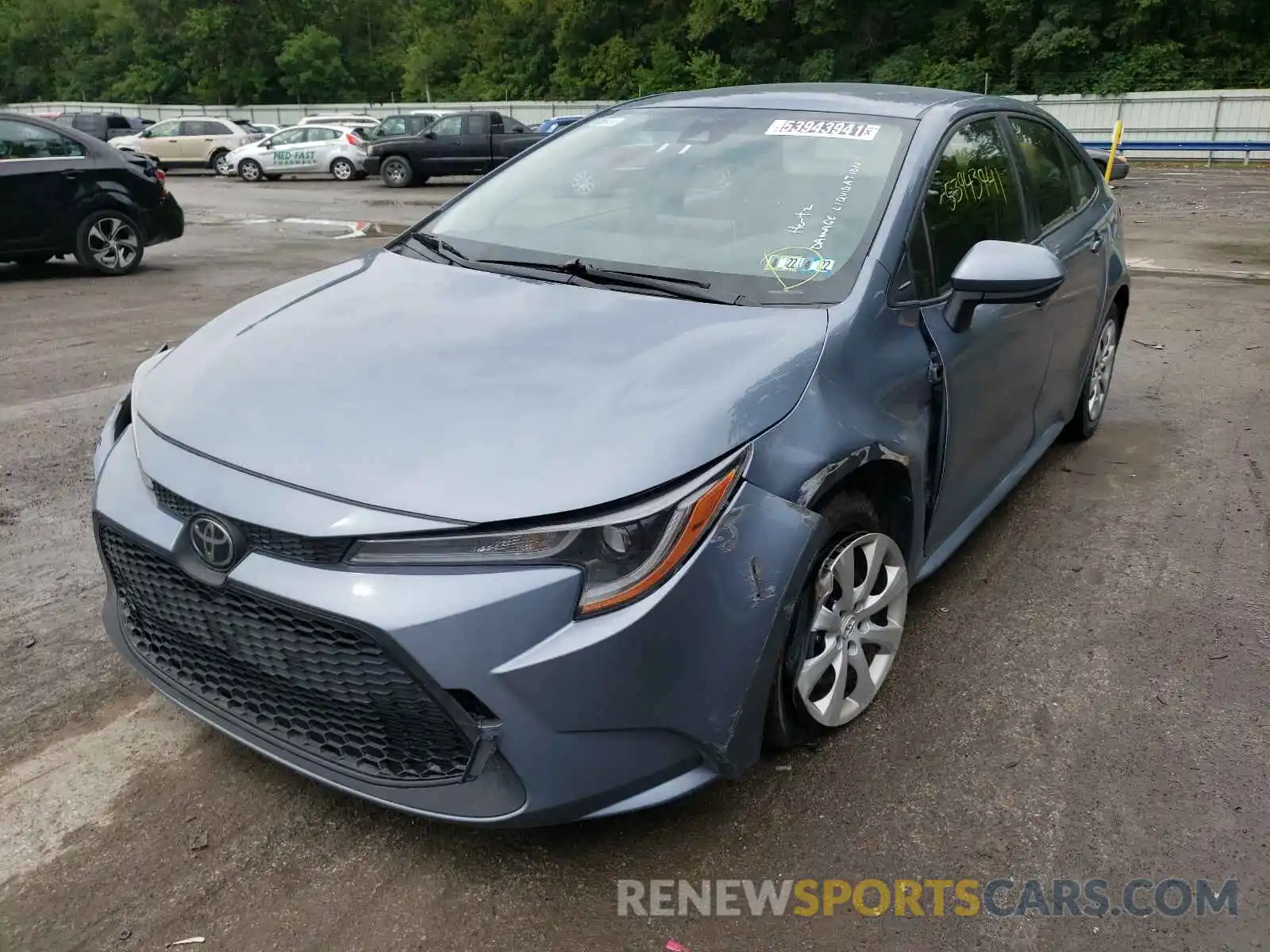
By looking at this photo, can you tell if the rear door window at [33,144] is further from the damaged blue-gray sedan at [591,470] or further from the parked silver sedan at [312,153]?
the parked silver sedan at [312,153]

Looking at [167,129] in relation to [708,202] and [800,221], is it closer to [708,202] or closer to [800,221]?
[708,202]

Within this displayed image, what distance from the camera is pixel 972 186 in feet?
11.5

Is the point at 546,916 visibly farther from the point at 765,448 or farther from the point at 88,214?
the point at 88,214

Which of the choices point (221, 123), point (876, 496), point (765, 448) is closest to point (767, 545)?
point (765, 448)

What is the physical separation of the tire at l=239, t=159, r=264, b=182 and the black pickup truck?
3888 millimetres

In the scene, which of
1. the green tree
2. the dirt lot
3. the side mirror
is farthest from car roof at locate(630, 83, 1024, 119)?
the green tree

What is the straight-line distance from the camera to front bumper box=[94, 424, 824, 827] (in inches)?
79.4

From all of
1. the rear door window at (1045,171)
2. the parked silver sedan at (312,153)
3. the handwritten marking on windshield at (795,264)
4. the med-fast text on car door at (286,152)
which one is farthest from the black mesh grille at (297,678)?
the med-fast text on car door at (286,152)

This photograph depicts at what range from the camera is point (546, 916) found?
7.36ft

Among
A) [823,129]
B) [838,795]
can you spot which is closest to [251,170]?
[823,129]

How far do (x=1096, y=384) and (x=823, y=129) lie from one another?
254cm

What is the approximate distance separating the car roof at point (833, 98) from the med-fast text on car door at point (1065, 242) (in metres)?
0.39

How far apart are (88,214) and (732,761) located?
996 centimetres

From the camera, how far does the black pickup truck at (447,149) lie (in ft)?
75.8
